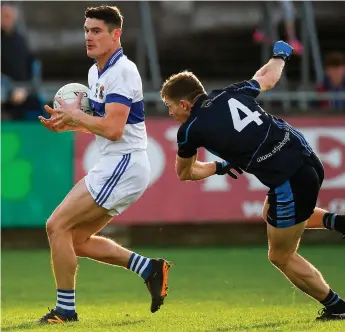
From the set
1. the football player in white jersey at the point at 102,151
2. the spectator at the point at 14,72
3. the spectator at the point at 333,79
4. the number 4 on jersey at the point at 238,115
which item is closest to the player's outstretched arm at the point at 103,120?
the football player in white jersey at the point at 102,151

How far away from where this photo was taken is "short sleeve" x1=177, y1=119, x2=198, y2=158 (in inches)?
307

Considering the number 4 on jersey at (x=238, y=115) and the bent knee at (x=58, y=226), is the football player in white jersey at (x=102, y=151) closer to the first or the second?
the bent knee at (x=58, y=226)

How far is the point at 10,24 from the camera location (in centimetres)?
1496

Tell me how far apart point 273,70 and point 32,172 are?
6.34 m

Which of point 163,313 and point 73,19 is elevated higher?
point 73,19

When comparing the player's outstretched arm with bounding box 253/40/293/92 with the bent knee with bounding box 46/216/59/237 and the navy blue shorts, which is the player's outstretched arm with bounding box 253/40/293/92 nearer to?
the navy blue shorts

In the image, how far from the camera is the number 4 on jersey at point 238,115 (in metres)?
7.83

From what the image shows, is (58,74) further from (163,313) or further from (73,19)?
(163,313)

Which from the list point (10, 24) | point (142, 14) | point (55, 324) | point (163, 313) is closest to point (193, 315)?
point (163, 313)

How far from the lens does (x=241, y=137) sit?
7812 mm

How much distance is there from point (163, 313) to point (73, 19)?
11917 mm

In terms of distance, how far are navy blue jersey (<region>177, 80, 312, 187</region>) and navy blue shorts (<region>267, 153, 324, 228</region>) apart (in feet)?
0.20

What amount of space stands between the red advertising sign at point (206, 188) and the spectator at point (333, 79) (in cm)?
67

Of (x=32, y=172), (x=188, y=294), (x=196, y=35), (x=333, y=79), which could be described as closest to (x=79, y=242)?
(x=188, y=294)
